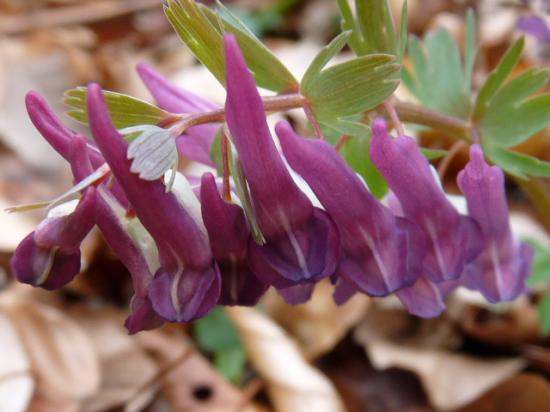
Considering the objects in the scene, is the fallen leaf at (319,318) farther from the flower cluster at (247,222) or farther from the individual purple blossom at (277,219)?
the individual purple blossom at (277,219)

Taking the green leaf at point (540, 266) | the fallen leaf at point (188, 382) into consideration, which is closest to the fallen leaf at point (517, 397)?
the green leaf at point (540, 266)

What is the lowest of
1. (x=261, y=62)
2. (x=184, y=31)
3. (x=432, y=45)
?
(x=432, y=45)

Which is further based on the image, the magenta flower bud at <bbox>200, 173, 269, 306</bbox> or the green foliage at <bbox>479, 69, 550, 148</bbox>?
the green foliage at <bbox>479, 69, 550, 148</bbox>

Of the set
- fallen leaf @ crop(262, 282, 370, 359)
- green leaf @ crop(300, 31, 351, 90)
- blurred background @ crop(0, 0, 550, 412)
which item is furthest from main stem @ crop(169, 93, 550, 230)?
fallen leaf @ crop(262, 282, 370, 359)

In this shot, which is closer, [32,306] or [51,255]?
[51,255]

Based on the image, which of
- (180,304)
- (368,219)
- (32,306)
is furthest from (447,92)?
(32,306)

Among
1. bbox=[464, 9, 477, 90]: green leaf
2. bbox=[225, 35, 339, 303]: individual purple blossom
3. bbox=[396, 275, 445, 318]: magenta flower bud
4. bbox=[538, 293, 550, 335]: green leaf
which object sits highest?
bbox=[225, 35, 339, 303]: individual purple blossom

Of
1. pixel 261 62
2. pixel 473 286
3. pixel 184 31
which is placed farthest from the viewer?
pixel 473 286

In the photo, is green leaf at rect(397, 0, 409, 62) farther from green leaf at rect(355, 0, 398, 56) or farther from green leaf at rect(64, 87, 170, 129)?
green leaf at rect(64, 87, 170, 129)

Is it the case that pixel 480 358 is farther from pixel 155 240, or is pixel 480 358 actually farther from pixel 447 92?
pixel 155 240
